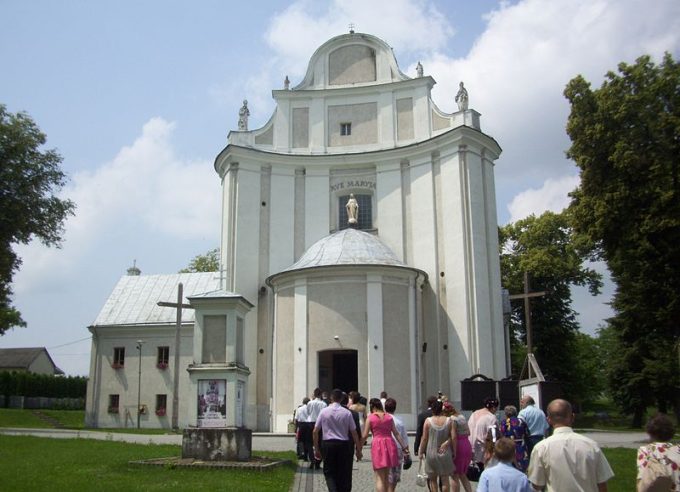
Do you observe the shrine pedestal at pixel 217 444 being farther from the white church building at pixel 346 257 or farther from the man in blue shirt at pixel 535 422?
the white church building at pixel 346 257

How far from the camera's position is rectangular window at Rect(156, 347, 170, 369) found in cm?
3569

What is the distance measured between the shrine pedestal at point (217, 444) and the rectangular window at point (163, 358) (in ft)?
74.6

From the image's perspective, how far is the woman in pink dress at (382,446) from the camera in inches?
378

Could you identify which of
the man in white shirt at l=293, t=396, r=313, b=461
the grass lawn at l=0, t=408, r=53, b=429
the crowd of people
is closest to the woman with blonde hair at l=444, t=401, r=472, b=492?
the crowd of people

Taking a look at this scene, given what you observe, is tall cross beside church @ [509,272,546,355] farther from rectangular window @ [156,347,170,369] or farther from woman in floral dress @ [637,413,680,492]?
rectangular window @ [156,347,170,369]

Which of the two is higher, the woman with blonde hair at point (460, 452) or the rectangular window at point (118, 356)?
the rectangular window at point (118, 356)

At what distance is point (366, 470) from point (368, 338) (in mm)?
11957

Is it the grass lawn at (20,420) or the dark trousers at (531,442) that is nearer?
the dark trousers at (531,442)

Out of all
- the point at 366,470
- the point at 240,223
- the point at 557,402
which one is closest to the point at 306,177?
the point at 240,223

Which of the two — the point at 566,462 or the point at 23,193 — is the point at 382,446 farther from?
the point at 23,193

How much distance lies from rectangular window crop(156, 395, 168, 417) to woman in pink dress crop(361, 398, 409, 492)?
2757 centimetres

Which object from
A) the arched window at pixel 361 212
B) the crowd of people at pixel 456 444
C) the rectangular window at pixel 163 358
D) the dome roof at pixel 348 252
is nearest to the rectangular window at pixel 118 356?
the rectangular window at pixel 163 358

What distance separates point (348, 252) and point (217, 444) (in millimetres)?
14889

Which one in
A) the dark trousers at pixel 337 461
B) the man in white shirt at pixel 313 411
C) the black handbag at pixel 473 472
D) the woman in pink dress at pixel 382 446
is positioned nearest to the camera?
the dark trousers at pixel 337 461
